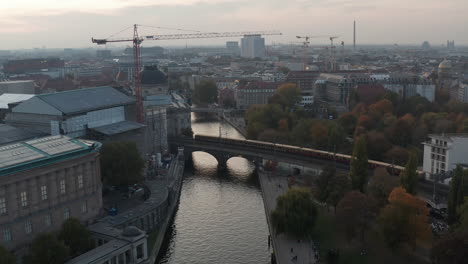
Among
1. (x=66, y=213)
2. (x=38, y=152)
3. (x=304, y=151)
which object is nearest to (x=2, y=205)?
(x=38, y=152)

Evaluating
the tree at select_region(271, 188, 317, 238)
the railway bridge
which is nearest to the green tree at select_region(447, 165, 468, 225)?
the tree at select_region(271, 188, 317, 238)

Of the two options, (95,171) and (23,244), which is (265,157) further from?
(23,244)

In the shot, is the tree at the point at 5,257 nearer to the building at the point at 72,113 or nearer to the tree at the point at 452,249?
the tree at the point at 452,249

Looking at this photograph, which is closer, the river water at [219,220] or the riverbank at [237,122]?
the river water at [219,220]

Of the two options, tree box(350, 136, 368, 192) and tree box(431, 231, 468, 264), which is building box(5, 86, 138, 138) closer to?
tree box(350, 136, 368, 192)

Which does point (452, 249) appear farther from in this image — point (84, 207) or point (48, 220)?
point (48, 220)

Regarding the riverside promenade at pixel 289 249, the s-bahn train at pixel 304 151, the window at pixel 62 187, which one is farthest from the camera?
the s-bahn train at pixel 304 151

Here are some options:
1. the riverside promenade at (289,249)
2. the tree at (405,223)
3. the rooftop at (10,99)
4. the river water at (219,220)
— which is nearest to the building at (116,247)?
the river water at (219,220)

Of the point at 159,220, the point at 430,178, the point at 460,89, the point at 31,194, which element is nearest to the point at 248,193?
the point at 159,220
